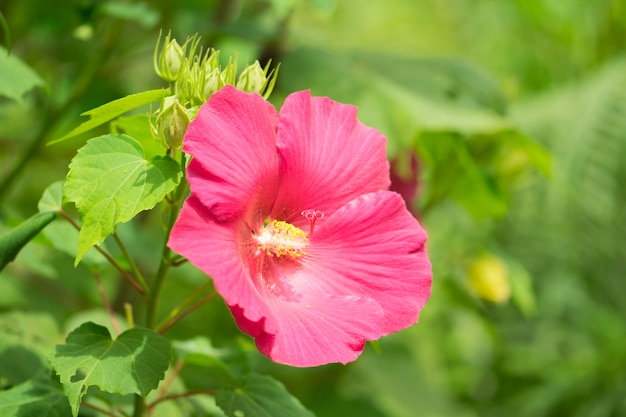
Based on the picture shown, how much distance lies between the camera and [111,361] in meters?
0.73

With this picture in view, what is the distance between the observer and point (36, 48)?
1.79 m

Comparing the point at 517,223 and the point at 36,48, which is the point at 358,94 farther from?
the point at 517,223

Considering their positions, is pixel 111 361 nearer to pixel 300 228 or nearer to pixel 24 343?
pixel 300 228

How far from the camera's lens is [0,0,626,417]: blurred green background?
1435 millimetres

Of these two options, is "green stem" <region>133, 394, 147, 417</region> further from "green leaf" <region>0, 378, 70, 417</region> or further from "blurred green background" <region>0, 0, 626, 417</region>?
"blurred green background" <region>0, 0, 626, 417</region>

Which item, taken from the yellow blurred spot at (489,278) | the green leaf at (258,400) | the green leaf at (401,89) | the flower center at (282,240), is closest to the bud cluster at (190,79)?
the flower center at (282,240)

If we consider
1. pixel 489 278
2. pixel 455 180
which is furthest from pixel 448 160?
pixel 489 278

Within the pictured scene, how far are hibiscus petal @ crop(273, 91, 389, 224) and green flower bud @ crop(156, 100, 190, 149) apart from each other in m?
0.11

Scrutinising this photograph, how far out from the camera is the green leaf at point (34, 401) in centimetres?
78

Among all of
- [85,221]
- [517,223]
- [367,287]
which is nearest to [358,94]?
[367,287]

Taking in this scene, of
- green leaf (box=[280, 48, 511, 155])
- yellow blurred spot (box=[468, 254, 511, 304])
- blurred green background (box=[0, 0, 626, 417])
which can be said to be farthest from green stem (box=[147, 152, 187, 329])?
yellow blurred spot (box=[468, 254, 511, 304])

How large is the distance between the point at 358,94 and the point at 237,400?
722 mm

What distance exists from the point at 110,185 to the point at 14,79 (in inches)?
14.4

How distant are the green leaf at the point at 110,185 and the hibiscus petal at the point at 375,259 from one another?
0.17 m
